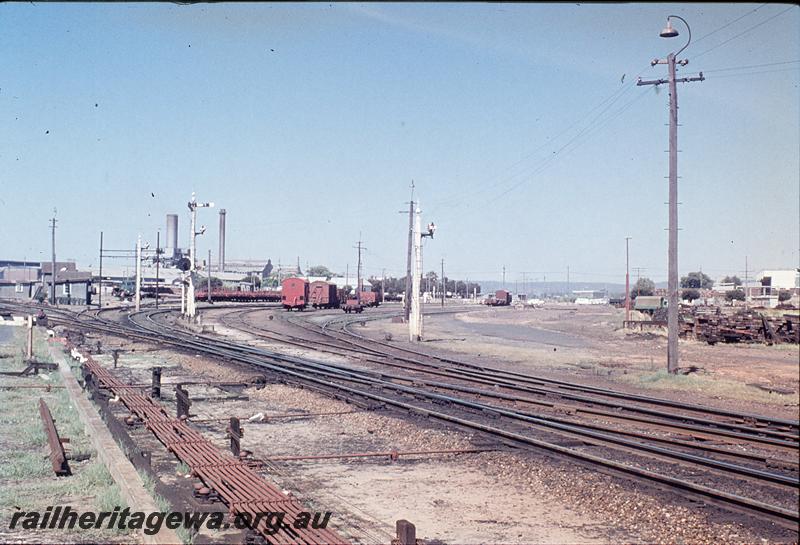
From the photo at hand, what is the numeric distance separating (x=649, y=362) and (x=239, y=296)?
65.8 metres

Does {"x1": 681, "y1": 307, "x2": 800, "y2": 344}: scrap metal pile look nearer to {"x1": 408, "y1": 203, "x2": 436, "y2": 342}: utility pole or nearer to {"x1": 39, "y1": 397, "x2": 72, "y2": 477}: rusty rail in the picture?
{"x1": 408, "y1": 203, "x2": 436, "y2": 342}: utility pole

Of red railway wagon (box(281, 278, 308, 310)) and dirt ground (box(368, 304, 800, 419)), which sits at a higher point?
red railway wagon (box(281, 278, 308, 310))

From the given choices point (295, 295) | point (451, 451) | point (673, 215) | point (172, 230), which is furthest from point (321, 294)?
point (172, 230)

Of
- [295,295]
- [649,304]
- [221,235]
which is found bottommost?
[649,304]

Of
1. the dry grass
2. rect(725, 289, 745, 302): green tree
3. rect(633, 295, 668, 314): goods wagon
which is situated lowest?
the dry grass

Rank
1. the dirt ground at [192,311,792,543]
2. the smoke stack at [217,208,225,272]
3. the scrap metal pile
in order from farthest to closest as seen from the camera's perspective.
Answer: the smoke stack at [217,208,225,272] < the scrap metal pile < the dirt ground at [192,311,792,543]

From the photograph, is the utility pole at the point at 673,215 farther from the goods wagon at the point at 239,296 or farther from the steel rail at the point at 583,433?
the goods wagon at the point at 239,296

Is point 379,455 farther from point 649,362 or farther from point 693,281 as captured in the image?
point 693,281

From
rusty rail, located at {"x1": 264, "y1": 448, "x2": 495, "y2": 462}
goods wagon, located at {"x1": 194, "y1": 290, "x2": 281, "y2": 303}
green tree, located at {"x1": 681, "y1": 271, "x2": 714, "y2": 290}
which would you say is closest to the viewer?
rusty rail, located at {"x1": 264, "y1": 448, "x2": 495, "y2": 462}

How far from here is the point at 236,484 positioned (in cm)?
793

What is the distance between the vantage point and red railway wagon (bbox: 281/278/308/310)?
6806 centimetres

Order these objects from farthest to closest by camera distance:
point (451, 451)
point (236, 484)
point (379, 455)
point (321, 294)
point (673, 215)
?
point (321, 294) < point (673, 215) < point (451, 451) < point (379, 455) < point (236, 484)

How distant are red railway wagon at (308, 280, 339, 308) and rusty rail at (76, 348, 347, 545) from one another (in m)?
58.9

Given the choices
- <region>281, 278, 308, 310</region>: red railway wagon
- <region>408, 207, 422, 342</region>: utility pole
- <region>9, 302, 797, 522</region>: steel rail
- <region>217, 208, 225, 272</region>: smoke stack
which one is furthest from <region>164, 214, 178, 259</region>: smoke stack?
<region>9, 302, 797, 522</region>: steel rail
